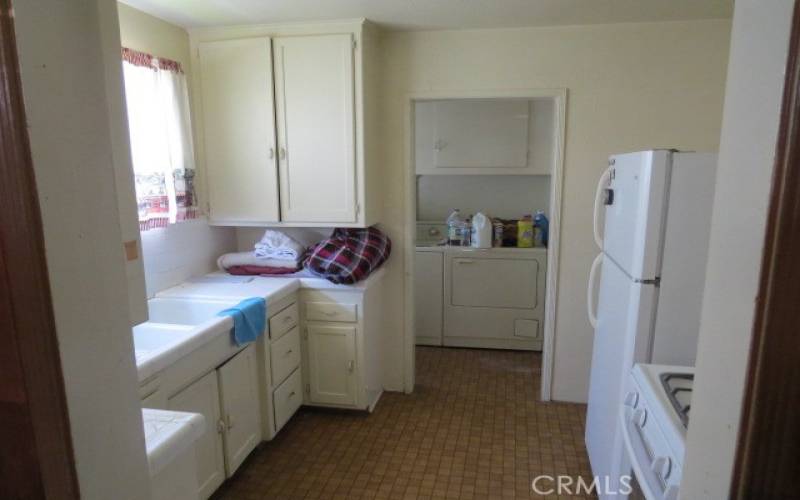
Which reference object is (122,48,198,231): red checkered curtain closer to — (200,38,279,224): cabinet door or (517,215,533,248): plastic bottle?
(200,38,279,224): cabinet door

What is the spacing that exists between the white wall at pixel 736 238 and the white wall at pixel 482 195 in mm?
3737

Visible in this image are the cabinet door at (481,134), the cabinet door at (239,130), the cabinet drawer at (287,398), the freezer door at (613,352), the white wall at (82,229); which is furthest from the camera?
the cabinet door at (481,134)

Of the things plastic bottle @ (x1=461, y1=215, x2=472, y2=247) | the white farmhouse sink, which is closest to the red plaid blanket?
the white farmhouse sink

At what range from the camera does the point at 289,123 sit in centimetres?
262

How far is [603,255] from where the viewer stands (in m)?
2.21

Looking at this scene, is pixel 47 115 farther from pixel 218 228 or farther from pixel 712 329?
pixel 218 228

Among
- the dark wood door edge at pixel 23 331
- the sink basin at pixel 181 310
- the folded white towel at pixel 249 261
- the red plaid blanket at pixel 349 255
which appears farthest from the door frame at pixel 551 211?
the dark wood door edge at pixel 23 331

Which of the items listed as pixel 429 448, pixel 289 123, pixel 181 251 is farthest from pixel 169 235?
pixel 429 448

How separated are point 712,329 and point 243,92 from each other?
261cm

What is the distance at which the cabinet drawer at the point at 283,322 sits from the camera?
2396 mm

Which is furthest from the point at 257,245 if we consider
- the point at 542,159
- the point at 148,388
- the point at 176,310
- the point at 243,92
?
the point at 542,159

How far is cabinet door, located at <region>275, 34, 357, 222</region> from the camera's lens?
8.27 feet

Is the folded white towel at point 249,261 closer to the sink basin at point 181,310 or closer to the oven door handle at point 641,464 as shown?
the sink basin at point 181,310

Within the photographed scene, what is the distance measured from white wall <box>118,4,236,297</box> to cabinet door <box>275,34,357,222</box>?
525 millimetres
